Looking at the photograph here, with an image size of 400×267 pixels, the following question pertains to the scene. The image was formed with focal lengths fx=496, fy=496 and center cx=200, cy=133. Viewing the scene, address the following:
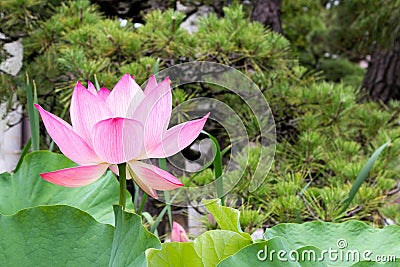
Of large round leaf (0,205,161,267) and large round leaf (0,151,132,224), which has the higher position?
large round leaf (0,205,161,267)

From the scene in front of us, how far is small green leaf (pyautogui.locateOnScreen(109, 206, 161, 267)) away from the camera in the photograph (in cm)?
30

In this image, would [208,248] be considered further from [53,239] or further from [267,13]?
[267,13]

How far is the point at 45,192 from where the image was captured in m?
0.50

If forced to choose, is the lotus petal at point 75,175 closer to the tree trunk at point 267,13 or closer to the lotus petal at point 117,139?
the lotus petal at point 117,139

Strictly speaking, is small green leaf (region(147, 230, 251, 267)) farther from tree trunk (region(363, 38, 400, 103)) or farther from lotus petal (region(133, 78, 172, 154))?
tree trunk (region(363, 38, 400, 103))

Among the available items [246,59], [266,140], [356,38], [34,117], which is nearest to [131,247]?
[34,117]

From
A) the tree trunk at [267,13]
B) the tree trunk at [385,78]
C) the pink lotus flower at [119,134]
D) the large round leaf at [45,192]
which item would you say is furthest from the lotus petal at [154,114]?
the tree trunk at [385,78]

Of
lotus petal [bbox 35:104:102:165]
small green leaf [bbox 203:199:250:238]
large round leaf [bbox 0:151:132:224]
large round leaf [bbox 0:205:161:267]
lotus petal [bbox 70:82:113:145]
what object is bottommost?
large round leaf [bbox 0:151:132:224]

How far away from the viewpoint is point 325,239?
40cm

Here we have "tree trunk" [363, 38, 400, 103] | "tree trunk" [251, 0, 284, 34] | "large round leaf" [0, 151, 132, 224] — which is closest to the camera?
"large round leaf" [0, 151, 132, 224]

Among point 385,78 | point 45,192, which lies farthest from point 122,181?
point 385,78

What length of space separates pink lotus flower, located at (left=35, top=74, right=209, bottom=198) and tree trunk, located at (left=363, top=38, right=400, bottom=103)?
243 cm

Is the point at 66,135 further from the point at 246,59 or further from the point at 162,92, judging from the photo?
the point at 246,59

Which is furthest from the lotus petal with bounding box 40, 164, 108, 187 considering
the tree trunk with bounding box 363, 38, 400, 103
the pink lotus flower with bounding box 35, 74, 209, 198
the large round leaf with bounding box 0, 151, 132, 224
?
the tree trunk with bounding box 363, 38, 400, 103
